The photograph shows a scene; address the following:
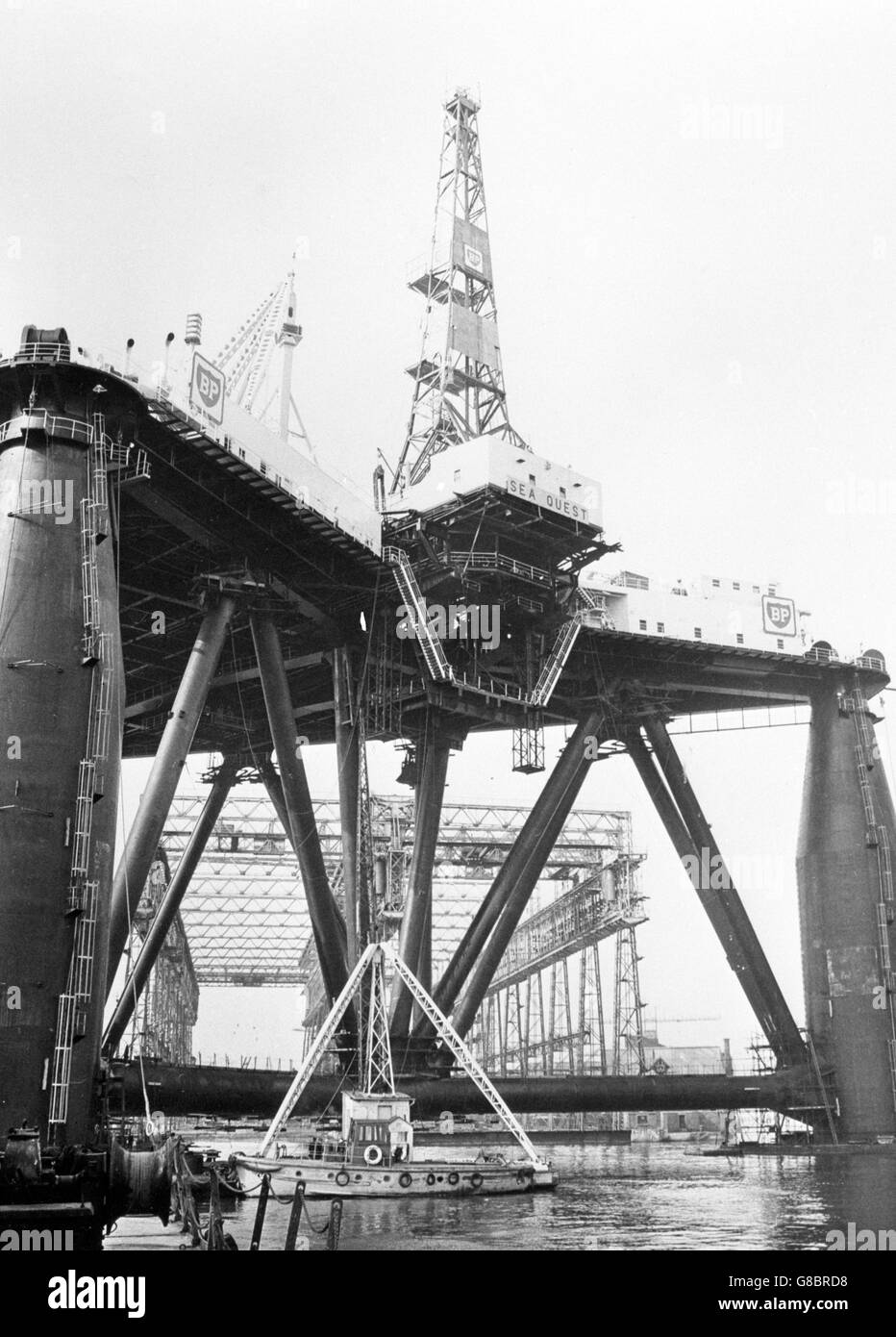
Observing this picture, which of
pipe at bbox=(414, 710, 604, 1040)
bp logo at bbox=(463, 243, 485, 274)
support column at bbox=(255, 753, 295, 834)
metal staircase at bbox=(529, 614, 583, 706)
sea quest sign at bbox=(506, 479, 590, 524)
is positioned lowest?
pipe at bbox=(414, 710, 604, 1040)

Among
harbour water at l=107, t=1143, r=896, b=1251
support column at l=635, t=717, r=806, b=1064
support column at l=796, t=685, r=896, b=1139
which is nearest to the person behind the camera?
harbour water at l=107, t=1143, r=896, b=1251

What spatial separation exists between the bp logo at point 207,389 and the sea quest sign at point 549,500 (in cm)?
1128

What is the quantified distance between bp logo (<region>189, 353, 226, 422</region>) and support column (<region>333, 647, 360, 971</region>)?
11.9 m

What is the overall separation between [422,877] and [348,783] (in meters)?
4.76

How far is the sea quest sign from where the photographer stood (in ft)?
147

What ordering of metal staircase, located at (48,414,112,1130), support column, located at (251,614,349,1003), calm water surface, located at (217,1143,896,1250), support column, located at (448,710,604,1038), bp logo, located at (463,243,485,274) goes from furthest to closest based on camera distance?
1. bp logo, located at (463,243,485,274)
2. support column, located at (448,710,604,1038)
3. support column, located at (251,614,349,1003)
4. calm water surface, located at (217,1143,896,1250)
5. metal staircase, located at (48,414,112,1130)

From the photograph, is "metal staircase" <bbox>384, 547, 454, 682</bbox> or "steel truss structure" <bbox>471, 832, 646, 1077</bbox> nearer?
"metal staircase" <bbox>384, 547, 454, 682</bbox>

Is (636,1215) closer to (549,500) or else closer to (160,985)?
(549,500)

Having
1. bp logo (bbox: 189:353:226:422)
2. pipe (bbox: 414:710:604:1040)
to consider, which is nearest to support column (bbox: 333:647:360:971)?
pipe (bbox: 414:710:604:1040)

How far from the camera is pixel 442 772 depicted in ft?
162

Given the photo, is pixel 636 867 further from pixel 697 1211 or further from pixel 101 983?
pixel 101 983

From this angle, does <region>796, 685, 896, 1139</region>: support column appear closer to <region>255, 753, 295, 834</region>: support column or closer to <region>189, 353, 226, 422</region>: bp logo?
Answer: <region>255, 753, 295, 834</region>: support column

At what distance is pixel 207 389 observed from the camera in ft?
122
